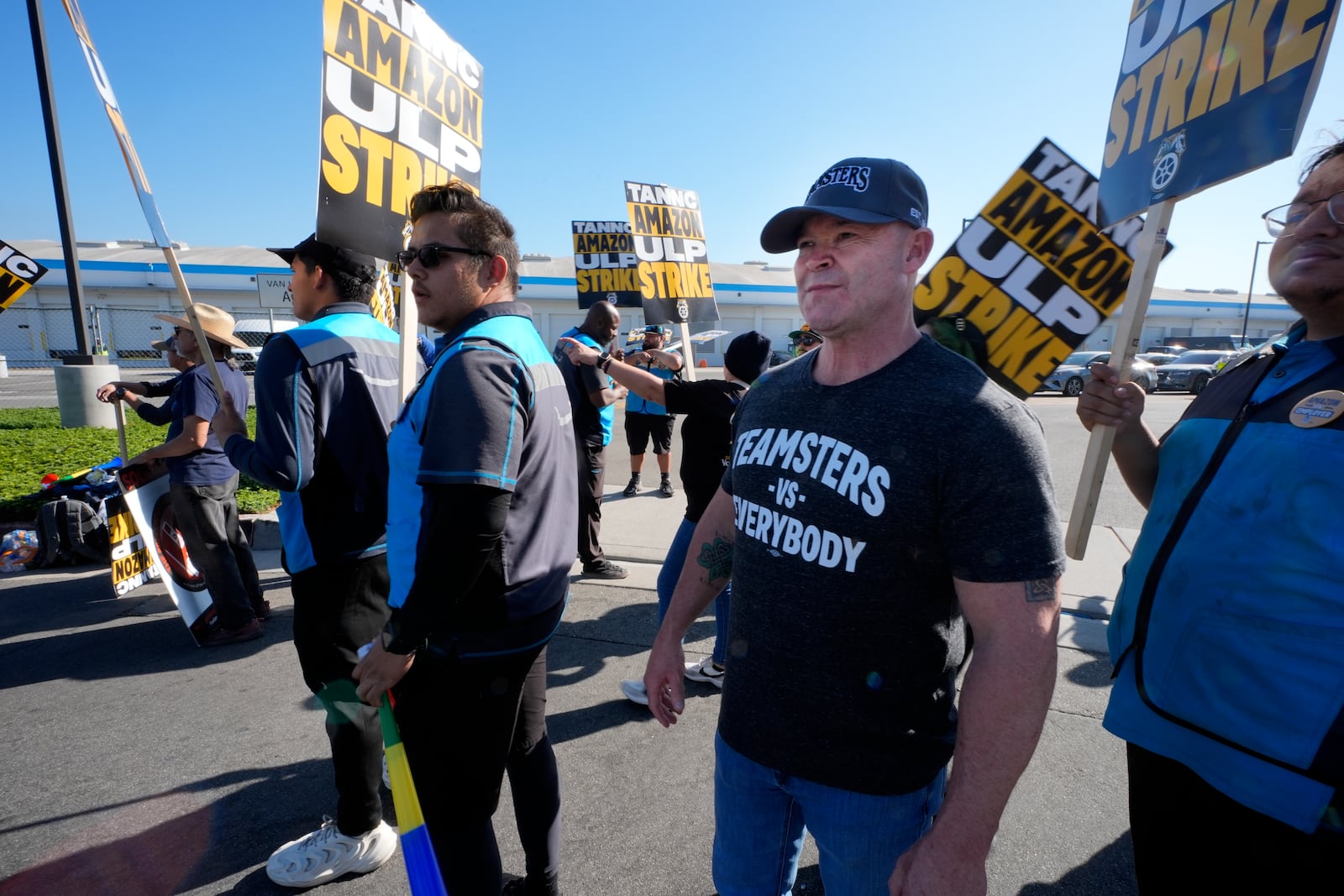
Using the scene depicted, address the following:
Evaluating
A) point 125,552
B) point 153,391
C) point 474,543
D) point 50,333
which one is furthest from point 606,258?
point 50,333

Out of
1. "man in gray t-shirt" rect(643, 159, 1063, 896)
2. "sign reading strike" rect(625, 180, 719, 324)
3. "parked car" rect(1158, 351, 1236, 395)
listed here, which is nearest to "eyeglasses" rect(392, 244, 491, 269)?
"man in gray t-shirt" rect(643, 159, 1063, 896)

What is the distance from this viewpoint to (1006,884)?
7.79 feet

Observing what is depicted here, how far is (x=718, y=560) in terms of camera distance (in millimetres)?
1844

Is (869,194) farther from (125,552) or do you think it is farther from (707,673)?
(125,552)

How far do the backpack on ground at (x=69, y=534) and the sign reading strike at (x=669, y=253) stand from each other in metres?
4.97

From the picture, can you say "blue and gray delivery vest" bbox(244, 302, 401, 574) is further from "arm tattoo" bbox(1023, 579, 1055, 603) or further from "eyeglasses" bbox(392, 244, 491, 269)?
"arm tattoo" bbox(1023, 579, 1055, 603)

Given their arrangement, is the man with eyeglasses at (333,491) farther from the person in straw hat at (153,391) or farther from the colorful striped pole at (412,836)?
the person in straw hat at (153,391)

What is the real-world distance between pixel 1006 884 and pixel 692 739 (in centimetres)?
140

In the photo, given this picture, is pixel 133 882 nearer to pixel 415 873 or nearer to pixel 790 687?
pixel 415 873

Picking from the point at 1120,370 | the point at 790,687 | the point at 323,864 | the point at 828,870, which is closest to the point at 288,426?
the point at 323,864

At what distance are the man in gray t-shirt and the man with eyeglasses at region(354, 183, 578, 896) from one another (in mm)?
602

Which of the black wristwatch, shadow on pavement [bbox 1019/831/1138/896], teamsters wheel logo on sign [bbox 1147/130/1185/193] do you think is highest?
teamsters wheel logo on sign [bbox 1147/130/1185/193]

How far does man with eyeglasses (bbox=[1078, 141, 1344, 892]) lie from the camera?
122 centimetres

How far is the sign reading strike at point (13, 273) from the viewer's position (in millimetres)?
6934
